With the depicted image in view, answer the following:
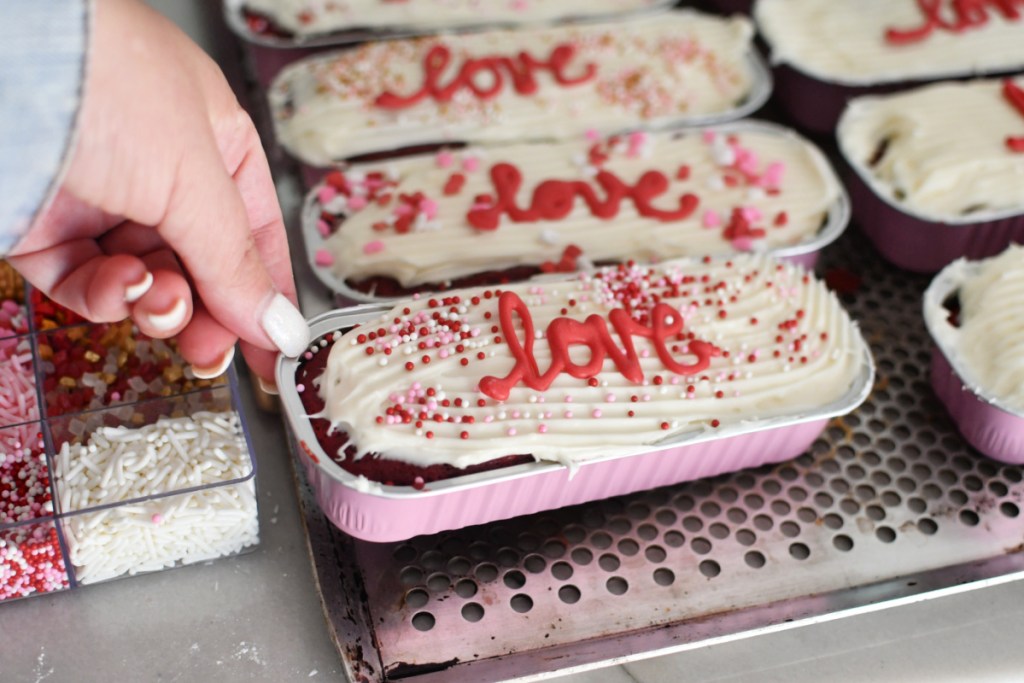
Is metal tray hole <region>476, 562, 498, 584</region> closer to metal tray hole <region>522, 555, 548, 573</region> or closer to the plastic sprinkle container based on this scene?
metal tray hole <region>522, 555, 548, 573</region>

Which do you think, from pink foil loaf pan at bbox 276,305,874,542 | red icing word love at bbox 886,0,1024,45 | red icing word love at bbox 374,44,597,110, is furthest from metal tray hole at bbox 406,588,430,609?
red icing word love at bbox 886,0,1024,45

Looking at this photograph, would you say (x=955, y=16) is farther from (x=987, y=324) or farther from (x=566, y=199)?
(x=566, y=199)

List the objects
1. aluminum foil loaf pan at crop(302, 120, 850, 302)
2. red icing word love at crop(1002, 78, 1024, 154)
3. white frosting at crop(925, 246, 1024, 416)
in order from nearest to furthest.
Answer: white frosting at crop(925, 246, 1024, 416) < aluminum foil loaf pan at crop(302, 120, 850, 302) < red icing word love at crop(1002, 78, 1024, 154)

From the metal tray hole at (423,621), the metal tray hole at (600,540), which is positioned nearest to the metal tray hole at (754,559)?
the metal tray hole at (600,540)

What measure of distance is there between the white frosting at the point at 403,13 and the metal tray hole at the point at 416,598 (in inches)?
64.5

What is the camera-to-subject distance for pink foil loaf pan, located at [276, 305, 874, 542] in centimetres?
156

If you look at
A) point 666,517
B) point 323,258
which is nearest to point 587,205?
point 323,258

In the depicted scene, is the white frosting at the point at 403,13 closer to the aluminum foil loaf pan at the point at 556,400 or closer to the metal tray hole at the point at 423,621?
the aluminum foil loaf pan at the point at 556,400

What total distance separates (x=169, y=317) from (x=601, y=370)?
2.44 ft

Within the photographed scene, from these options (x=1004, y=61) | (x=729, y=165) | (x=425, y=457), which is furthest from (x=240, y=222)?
(x=1004, y=61)

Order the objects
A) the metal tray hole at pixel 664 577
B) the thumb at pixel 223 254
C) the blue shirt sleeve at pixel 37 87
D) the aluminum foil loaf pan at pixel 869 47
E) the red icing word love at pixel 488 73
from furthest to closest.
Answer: the aluminum foil loaf pan at pixel 869 47, the red icing word love at pixel 488 73, the metal tray hole at pixel 664 577, the thumb at pixel 223 254, the blue shirt sleeve at pixel 37 87

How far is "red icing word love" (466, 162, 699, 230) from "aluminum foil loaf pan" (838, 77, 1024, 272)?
458 mm

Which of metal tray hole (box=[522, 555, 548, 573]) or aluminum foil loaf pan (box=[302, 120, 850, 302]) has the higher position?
aluminum foil loaf pan (box=[302, 120, 850, 302])

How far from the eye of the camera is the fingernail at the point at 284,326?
1.54 meters
